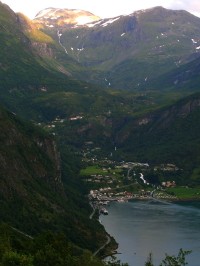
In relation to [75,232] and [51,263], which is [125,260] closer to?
[75,232]

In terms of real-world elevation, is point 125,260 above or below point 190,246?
below

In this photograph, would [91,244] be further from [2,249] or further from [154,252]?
[2,249]

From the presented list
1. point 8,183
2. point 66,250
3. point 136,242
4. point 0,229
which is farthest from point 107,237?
point 66,250

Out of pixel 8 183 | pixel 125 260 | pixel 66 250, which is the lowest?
pixel 66 250

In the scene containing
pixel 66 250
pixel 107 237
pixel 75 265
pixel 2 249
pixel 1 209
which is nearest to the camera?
pixel 75 265

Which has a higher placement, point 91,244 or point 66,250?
point 91,244

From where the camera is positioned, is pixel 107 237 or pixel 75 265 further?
pixel 107 237

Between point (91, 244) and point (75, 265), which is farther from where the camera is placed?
point (91, 244)

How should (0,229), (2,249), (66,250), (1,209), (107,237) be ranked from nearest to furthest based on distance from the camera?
(2,249) → (66,250) → (0,229) → (1,209) → (107,237)

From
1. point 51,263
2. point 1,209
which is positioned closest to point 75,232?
point 1,209
